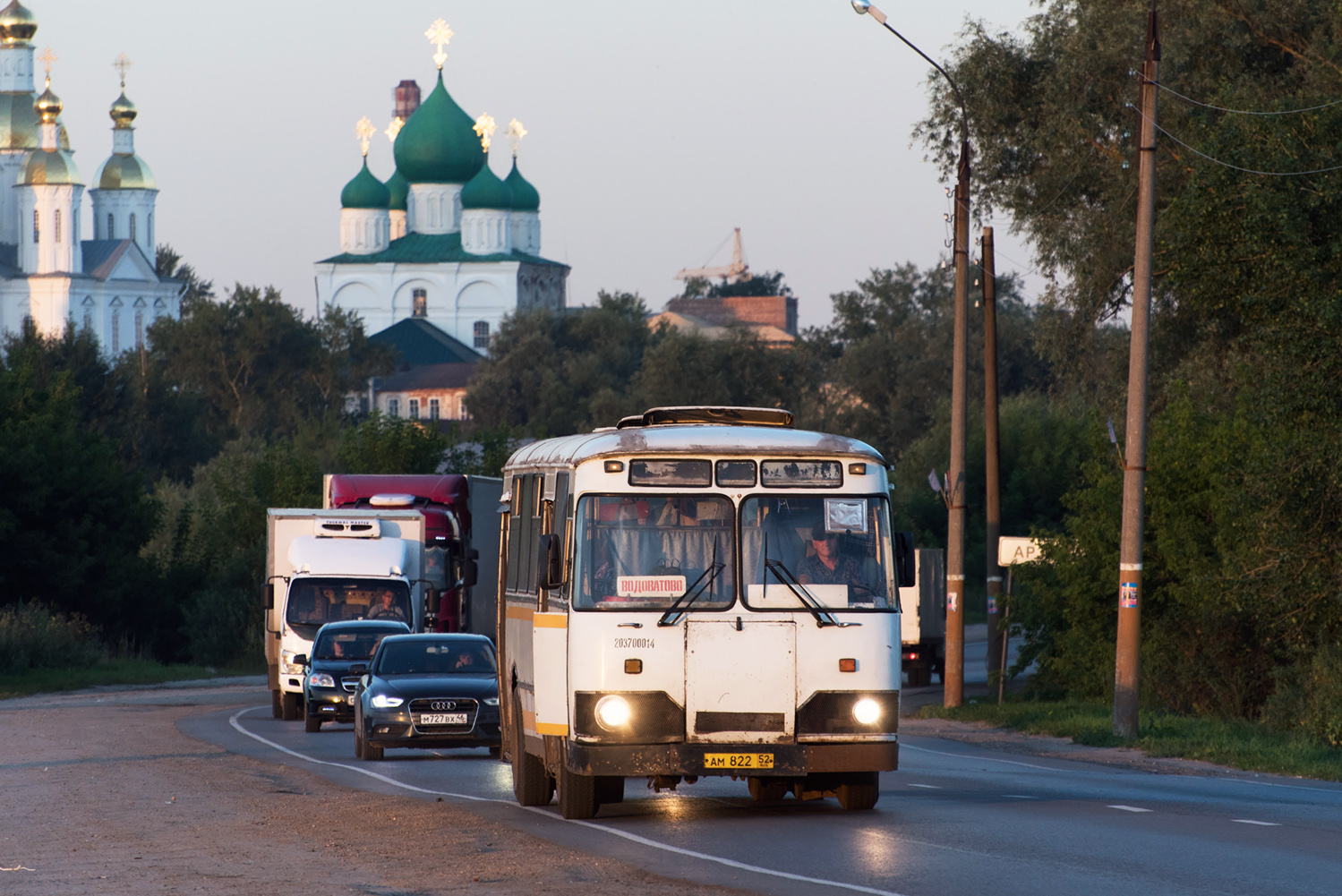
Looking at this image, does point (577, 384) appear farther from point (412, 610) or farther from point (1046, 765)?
point (1046, 765)

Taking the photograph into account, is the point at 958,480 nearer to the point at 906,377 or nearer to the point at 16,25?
the point at 906,377

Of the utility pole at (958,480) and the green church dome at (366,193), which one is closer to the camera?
the utility pole at (958,480)

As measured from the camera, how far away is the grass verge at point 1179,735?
20578mm

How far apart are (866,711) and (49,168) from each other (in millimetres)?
138233

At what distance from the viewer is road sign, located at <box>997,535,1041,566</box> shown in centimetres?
3153

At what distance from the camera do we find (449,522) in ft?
111

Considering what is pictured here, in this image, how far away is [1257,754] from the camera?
21.0m

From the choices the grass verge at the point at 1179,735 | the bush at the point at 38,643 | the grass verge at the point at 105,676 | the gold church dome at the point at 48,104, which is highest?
the gold church dome at the point at 48,104

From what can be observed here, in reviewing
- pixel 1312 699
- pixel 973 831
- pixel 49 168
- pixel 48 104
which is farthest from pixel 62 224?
pixel 973 831

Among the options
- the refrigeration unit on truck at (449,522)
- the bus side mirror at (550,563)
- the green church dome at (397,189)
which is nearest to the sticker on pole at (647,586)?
the bus side mirror at (550,563)

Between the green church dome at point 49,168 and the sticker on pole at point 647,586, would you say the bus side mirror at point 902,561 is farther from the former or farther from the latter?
the green church dome at point 49,168

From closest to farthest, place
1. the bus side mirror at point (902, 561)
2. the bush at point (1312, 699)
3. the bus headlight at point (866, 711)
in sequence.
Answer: the bus headlight at point (866, 711) → the bus side mirror at point (902, 561) → the bush at point (1312, 699)

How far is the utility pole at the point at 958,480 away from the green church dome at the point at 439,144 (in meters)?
116

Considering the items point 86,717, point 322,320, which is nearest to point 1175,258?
point 86,717
